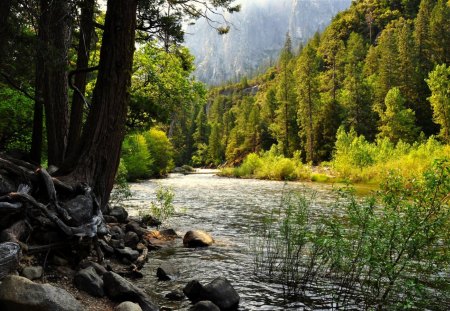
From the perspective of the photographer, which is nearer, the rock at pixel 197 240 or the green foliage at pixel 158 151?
the rock at pixel 197 240

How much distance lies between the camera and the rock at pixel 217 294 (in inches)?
253

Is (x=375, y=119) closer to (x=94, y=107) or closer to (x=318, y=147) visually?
(x=318, y=147)

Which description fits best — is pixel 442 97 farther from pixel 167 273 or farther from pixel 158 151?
pixel 167 273

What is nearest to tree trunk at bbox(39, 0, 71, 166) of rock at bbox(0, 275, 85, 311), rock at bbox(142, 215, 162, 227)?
rock at bbox(142, 215, 162, 227)

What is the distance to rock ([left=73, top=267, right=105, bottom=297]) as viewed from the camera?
578 cm

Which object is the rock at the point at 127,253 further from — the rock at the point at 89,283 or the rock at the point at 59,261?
the rock at the point at 89,283

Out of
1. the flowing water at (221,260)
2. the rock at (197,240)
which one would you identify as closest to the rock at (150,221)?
the flowing water at (221,260)

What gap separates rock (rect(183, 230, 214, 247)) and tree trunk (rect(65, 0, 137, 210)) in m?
4.24

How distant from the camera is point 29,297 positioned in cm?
422

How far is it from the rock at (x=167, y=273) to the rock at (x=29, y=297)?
3.49 metres

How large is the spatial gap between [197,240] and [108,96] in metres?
5.42

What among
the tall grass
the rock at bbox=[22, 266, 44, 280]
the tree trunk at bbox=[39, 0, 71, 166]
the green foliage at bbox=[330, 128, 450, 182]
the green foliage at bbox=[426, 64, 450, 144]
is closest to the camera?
the rock at bbox=[22, 266, 44, 280]

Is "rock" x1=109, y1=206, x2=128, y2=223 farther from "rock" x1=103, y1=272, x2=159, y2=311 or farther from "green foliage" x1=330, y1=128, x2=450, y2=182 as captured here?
"green foliage" x1=330, y1=128, x2=450, y2=182

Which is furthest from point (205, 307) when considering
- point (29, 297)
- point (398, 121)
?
point (398, 121)
